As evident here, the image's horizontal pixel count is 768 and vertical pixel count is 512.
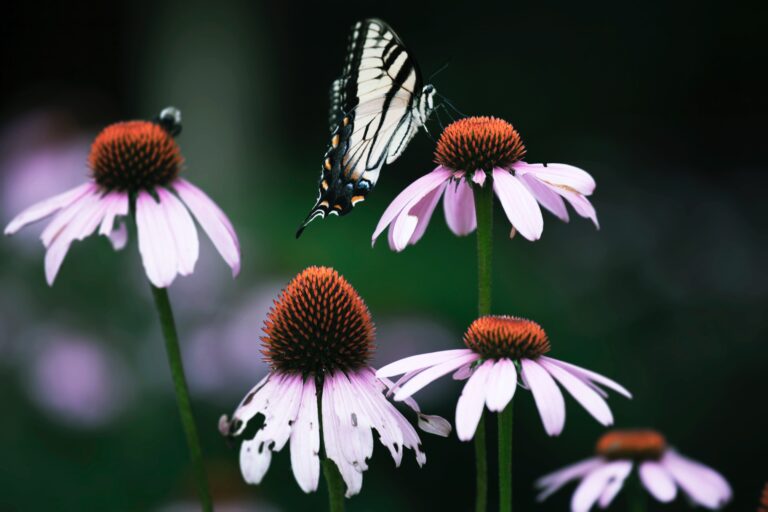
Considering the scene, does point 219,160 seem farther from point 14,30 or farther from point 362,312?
point 362,312

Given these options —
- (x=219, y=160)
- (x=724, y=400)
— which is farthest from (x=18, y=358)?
(x=219, y=160)

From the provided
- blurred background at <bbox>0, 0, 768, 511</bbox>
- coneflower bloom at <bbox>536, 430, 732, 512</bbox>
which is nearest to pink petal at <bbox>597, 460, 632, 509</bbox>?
coneflower bloom at <bbox>536, 430, 732, 512</bbox>

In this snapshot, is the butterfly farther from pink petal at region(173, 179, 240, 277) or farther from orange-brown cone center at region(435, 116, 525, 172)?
orange-brown cone center at region(435, 116, 525, 172)

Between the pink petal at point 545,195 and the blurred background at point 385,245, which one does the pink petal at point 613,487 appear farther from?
the blurred background at point 385,245

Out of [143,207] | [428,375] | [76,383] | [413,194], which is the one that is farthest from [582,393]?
[76,383]

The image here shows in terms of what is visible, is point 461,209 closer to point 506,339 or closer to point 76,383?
point 506,339

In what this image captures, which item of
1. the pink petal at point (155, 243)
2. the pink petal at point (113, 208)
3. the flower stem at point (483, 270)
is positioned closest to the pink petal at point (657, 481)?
the flower stem at point (483, 270)
